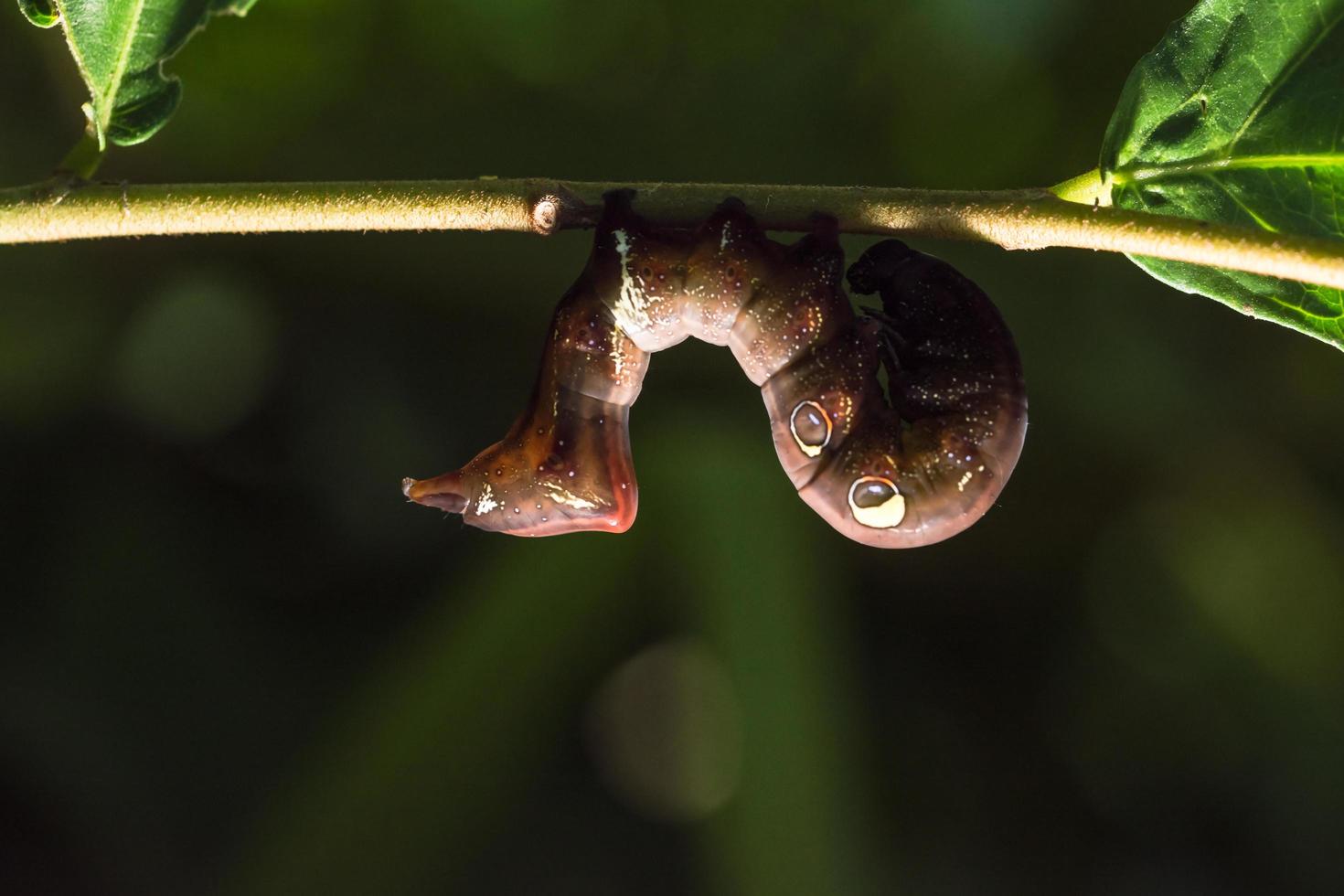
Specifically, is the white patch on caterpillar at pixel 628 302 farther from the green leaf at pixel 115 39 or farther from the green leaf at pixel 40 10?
the green leaf at pixel 40 10

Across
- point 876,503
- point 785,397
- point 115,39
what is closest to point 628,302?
point 785,397

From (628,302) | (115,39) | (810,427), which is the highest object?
(115,39)

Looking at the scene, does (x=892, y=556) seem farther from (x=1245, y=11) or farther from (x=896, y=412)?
(x=1245, y=11)

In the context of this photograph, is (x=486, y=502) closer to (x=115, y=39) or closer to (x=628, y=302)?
(x=628, y=302)

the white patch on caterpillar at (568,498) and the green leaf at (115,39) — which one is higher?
the green leaf at (115,39)

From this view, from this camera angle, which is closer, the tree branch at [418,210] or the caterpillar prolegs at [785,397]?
the tree branch at [418,210]

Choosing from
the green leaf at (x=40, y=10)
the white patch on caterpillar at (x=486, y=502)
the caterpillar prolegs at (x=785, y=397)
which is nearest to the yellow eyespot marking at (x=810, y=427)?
the caterpillar prolegs at (x=785, y=397)

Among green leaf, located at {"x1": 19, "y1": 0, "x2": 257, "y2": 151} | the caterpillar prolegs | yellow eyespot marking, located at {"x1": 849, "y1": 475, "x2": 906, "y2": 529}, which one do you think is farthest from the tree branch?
yellow eyespot marking, located at {"x1": 849, "y1": 475, "x2": 906, "y2": 529}
